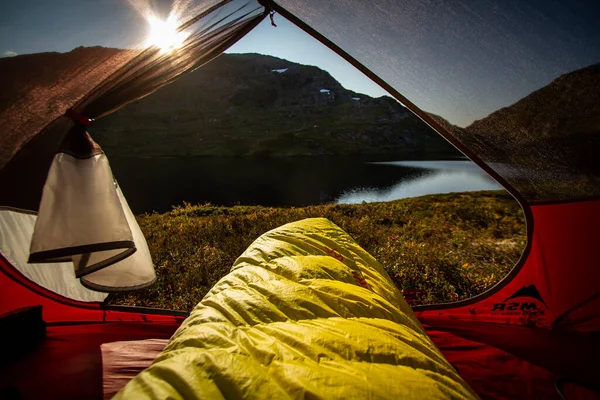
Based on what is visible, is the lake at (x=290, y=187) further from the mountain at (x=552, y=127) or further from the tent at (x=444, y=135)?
the mountain at (x=552, y=127)

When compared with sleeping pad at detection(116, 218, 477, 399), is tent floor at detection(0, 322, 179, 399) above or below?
below

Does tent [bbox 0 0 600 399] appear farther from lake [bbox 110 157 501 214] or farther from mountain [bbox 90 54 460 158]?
mountain [bbox 90 54 460 158]

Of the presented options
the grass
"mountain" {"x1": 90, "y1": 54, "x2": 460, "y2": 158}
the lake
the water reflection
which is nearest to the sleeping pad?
the grass

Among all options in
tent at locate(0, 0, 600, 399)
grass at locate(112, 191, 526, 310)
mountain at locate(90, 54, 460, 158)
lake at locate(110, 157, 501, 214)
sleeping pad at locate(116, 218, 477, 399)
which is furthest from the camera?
mountain at locate(90, 54, 460, 158)

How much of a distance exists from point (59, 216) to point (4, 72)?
99 centimetres

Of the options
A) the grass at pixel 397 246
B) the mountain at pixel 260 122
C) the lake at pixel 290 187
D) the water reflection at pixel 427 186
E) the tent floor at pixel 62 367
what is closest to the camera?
the tent floor at pixel 62 367

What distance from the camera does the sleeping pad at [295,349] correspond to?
0.79 metres

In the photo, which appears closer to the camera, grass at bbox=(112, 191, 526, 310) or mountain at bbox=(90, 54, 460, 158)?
grass at bbox=(112, 191, 526, 310)

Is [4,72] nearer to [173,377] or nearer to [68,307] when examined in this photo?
[68,307]

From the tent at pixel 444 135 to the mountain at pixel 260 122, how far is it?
55104 mm

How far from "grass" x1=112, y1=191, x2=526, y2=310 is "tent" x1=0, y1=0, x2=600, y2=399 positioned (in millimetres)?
893

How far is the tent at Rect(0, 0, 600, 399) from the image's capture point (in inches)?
72.3

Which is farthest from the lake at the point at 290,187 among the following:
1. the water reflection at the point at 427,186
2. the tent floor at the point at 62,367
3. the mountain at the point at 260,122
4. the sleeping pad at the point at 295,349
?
the mountain at the point at 260,122

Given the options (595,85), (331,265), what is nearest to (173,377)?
(331,265)
